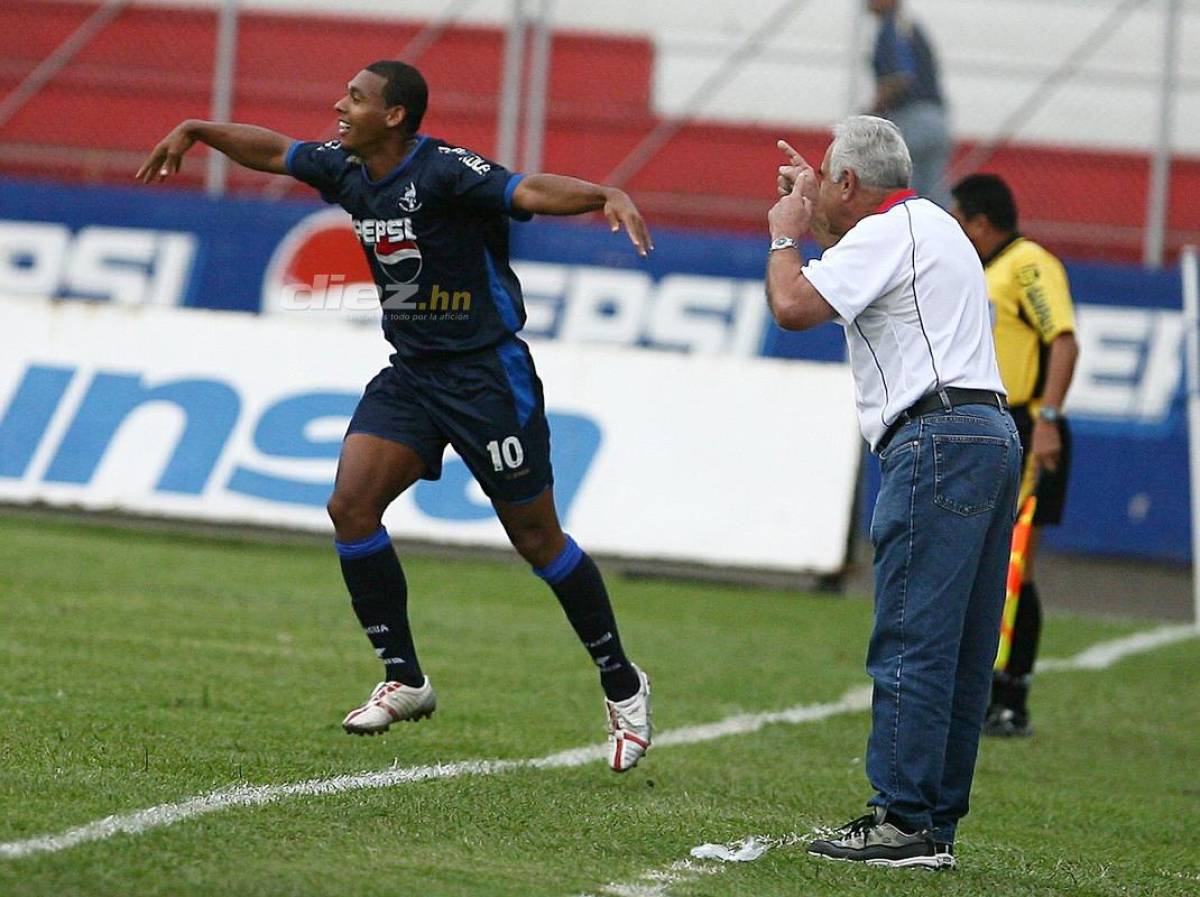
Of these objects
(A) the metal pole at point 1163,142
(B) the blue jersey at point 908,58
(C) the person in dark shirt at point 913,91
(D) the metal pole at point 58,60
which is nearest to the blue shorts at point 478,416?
(C) the person in dark shirt at point 913,91

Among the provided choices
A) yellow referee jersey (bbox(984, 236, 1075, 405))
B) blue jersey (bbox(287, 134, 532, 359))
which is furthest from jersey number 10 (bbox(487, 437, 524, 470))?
yellow referee jersey (bbox(984, 236, 1075, 405))

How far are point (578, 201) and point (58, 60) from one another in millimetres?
12860

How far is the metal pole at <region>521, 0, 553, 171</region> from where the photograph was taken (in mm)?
16453

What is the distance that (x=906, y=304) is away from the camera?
5.70 metres

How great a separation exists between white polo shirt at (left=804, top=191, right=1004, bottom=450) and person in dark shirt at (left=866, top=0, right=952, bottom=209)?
33.1ft

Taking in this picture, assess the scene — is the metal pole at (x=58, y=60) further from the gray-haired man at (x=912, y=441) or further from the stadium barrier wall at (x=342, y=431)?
the gray-haired man at (x=912, y=441)

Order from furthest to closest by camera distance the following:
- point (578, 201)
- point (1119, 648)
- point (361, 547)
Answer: point (1119, 648) < point (361, 547) < point (578, 201)

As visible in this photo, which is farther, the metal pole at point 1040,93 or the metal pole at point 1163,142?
the metal pole at point 1040,93

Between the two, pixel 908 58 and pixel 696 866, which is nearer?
pixel 696 866

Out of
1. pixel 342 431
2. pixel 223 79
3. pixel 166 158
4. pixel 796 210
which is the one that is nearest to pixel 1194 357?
pixel 342 431

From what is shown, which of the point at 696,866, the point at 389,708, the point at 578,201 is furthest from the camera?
the point at 389,708

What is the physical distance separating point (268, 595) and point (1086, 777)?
4.76m

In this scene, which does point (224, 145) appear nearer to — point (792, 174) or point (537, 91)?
point (792, 174)

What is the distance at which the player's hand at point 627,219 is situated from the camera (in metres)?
6.17
